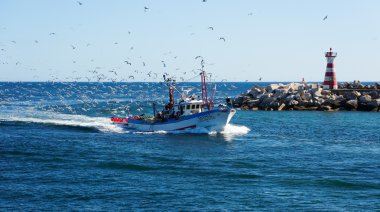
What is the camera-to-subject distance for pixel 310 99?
6719 cm

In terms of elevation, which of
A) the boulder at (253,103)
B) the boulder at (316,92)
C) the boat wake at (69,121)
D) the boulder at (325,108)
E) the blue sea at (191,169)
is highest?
the boulder at (316,92)

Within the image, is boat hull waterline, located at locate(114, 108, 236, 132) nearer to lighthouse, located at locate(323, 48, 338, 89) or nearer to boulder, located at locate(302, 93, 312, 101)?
boulder, located at locate(302, 93, 312, 101)

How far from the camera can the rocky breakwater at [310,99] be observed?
215 ft

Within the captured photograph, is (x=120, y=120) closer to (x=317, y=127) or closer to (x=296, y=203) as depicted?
(x=317, y=127)

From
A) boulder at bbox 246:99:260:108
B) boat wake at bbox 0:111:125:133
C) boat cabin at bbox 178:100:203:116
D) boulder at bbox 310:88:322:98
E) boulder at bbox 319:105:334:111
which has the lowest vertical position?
boat wake at bbox 0:111:125:133

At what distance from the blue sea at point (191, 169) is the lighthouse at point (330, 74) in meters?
25.3

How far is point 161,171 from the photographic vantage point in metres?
27.4

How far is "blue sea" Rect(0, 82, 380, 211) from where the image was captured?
70.2 feet

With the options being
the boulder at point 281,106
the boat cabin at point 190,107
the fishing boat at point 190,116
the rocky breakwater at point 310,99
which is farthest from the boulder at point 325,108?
the boat cabin at point 190,107

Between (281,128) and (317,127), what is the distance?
359 centimetres

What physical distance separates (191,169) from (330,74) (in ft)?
164

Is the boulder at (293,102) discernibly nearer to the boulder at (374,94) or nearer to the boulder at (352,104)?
the boulder at (352,104)

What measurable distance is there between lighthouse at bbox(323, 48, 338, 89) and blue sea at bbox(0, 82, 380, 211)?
82.9 feet

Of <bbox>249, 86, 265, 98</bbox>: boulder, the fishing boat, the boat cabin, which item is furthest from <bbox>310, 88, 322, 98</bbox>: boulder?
the boat cabin
